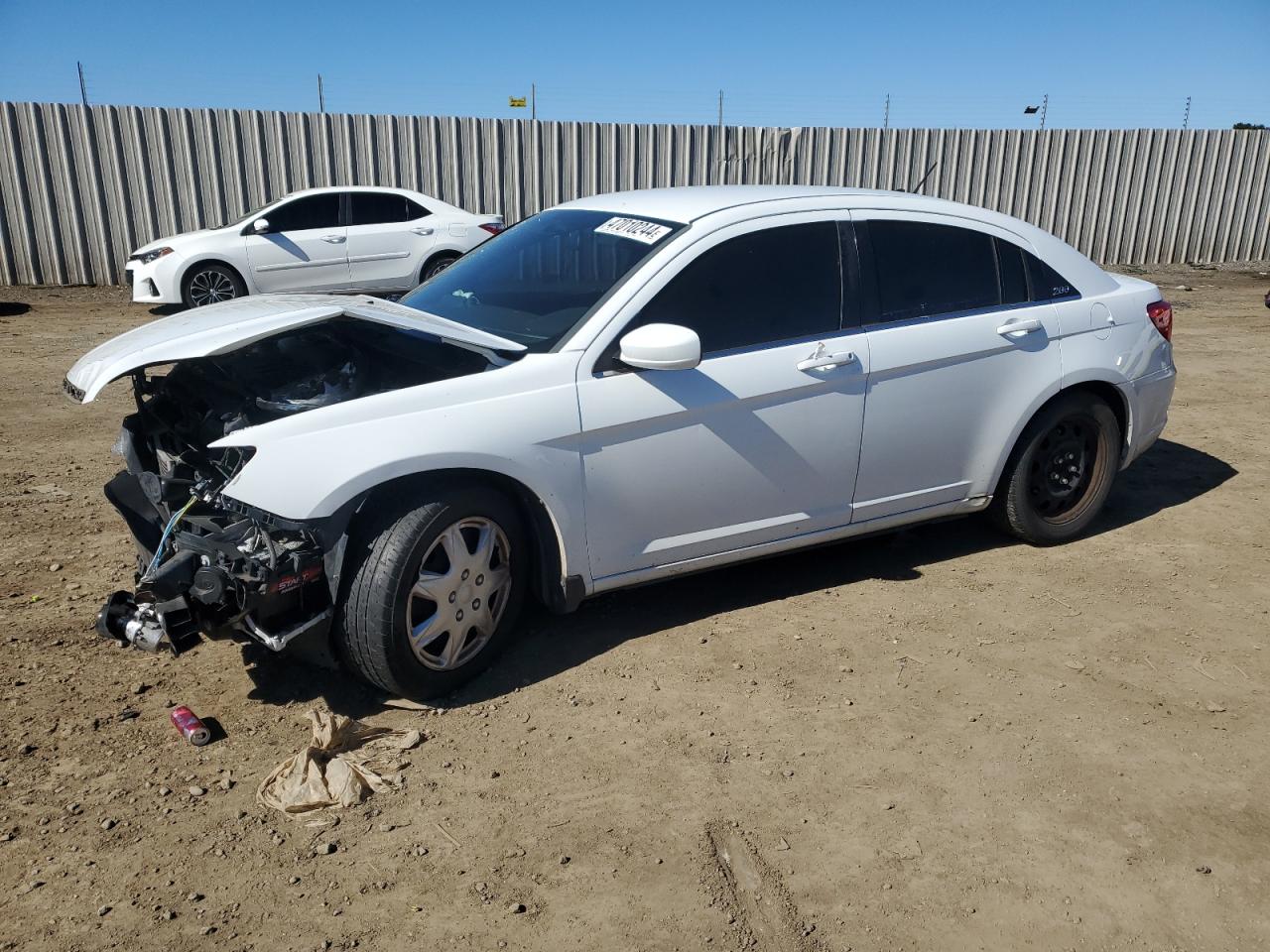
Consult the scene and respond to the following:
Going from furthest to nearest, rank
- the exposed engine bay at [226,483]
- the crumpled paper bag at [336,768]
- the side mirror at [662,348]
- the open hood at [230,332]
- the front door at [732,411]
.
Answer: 1. the front door at [732,411]
2. the side mirror at [662,348]
3. the open hood at [230,332]
4. the exposed engine bay at [226,483]
5. the crumpled paper bag at [336,768]

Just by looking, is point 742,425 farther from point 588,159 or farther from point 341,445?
point 588,159

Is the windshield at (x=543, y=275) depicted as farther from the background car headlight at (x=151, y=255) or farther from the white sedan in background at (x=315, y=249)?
the background car headlight at (x=151, y=255)

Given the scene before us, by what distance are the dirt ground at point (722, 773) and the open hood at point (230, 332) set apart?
1.21 metres

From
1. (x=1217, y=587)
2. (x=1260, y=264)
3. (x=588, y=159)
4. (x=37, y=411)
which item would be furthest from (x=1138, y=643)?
(x=1260, y=264)

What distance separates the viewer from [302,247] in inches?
497

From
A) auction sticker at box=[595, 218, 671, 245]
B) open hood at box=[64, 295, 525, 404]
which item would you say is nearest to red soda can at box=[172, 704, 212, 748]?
open hood at box=[64, 295, 525, 404]

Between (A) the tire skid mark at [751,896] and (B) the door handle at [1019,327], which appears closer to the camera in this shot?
(A) the tire skid mark at [751,896]

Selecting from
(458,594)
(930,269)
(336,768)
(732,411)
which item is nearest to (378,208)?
(930,269)

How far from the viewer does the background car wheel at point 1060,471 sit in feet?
17.1

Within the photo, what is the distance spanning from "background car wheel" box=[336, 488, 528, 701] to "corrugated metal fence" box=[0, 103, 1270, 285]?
44.1ft

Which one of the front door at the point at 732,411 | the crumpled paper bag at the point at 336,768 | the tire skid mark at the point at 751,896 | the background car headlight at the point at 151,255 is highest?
the front door at the point at 732,411

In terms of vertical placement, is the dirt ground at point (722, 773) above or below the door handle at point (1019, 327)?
below

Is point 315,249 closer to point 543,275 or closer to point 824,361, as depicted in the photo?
point 543,275

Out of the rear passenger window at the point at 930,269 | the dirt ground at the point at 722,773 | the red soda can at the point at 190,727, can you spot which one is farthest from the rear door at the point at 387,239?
the red soda can at the point at 190,727
